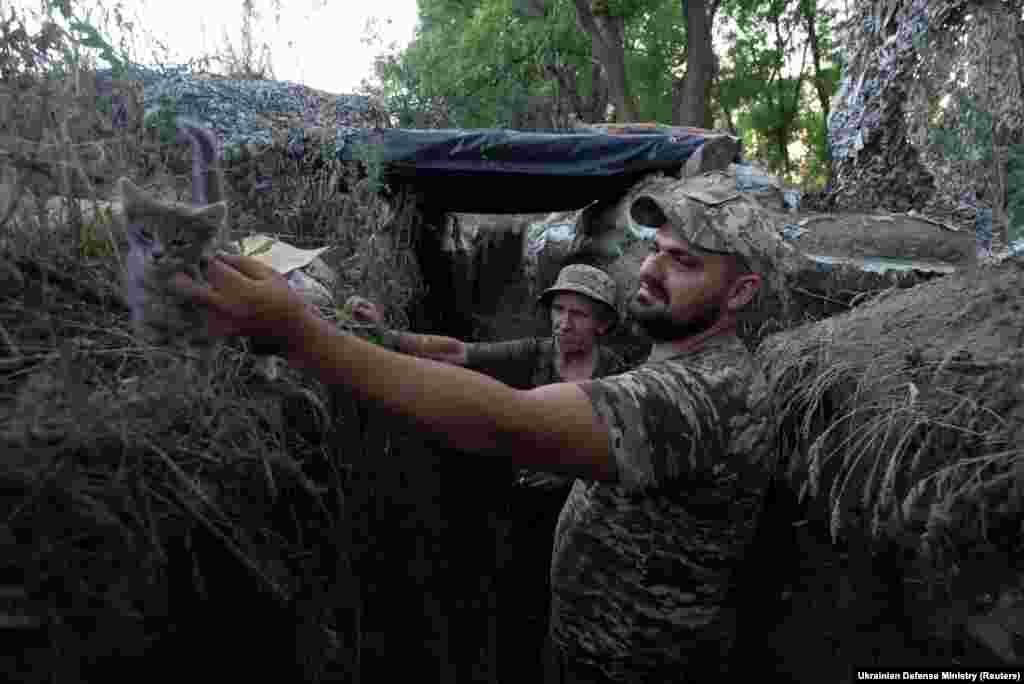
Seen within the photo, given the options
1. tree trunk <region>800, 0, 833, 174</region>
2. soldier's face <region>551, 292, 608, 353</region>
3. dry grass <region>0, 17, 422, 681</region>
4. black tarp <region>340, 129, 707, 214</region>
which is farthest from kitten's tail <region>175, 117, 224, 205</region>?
tree trunk <region>800, 0, 833, 174</region>

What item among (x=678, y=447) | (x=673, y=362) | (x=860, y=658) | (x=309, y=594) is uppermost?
(x=673, y=362)

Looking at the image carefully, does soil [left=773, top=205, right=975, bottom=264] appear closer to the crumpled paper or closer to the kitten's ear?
the crumpled paper

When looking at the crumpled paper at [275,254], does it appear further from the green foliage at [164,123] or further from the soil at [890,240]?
the soil at [890,240]

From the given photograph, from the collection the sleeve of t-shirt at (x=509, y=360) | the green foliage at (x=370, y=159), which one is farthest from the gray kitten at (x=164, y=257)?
the sleeve of t-shirt at (x=509, y=360)

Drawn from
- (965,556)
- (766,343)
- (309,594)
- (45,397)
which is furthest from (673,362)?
(766,343)

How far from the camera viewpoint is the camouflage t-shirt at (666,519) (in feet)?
6.28

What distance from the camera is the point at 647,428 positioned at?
1881mm

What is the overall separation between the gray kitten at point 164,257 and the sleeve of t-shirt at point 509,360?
2.91 metres

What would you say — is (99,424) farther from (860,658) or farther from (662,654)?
(860,658)

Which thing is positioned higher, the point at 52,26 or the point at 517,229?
the point at 52,26

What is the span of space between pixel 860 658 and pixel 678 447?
1591 mm

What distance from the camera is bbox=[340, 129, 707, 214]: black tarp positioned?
15.0 feet

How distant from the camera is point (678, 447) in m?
1.95

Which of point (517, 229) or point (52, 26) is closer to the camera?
point (52, 26)
